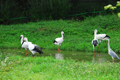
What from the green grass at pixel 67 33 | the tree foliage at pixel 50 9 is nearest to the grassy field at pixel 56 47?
the green grass at pixel 67 33

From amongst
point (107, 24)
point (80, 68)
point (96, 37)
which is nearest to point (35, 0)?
point (107, 24)

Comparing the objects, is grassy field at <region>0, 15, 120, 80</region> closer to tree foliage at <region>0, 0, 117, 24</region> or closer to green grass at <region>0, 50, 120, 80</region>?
green grass at <region>0, 50, 120, 80</region>

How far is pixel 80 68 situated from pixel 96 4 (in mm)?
13106

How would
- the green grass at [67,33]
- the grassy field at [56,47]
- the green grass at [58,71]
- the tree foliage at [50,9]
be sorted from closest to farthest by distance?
the green grass at [58,71] < the grassy field at [56,47] < the green grass at [67,33] < the tree foliage at [50,9]

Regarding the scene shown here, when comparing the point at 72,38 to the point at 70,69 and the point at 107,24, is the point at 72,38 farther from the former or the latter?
the point at 70,69

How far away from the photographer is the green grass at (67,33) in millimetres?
12984

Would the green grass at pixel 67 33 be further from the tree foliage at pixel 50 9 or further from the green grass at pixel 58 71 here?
the green grass at pixel 58 71

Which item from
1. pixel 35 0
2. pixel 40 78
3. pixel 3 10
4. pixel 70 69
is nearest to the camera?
pixel 40 78

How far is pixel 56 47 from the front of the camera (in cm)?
1310

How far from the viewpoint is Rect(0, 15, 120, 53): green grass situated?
13.0 m

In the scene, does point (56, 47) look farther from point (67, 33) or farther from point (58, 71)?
point (58, 71)

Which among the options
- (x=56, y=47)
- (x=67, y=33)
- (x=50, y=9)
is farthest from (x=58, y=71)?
(x=50, y=9)

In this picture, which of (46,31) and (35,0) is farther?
(35,0)

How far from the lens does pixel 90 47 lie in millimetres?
12320
